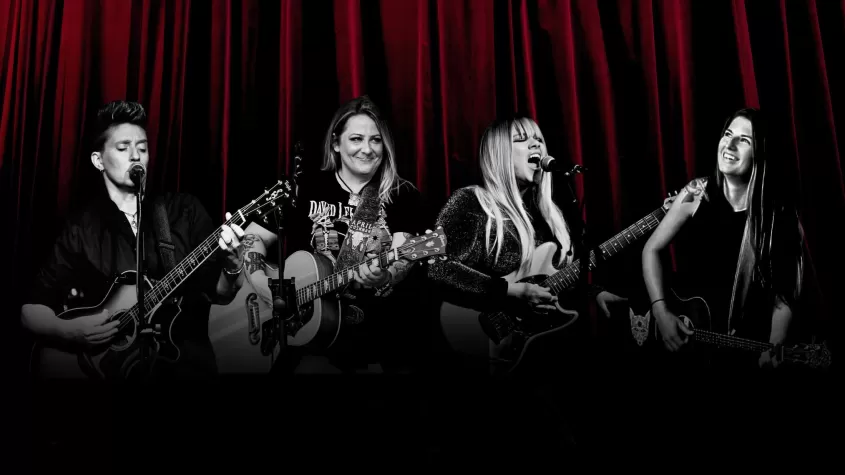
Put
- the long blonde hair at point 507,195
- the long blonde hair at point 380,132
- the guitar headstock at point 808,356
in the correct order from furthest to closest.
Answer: the long blonde hair at point 380,132 < the long blonde hair at point 507,195 < the guitar headstock at point 808,356

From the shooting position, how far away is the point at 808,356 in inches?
149

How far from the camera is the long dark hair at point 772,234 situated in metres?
3.92

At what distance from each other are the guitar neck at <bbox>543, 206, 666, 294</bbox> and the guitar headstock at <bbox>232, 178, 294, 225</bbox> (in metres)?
1.46

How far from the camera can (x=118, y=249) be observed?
159 inches

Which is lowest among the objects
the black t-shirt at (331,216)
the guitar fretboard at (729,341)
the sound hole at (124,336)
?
the guitar fretboard at (729,341)

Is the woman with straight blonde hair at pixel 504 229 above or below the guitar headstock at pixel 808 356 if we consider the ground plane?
above

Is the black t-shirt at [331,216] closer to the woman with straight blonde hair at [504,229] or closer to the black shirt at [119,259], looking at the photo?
the woman with straight blonde hair at [504,229]

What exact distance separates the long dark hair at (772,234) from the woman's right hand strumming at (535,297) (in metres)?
1.09

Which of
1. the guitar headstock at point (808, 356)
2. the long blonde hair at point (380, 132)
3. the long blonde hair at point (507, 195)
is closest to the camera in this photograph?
the guitar headstock at point (808, 356)

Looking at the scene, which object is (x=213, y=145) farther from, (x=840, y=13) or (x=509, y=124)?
(x=840, y=13)

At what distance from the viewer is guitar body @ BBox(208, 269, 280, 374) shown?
393cm

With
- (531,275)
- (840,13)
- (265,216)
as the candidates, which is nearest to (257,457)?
(265,216)

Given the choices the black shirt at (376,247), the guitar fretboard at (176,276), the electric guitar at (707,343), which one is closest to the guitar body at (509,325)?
the black shirt at (376,247)

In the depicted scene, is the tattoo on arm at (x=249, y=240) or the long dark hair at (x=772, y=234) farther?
the tattoo on arm at (x=249, y=240)
